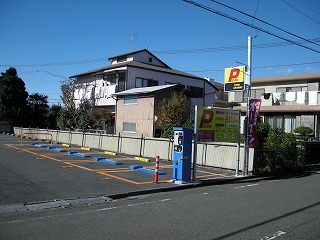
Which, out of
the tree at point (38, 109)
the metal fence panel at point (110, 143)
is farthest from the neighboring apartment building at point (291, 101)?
the tree at point (38, 109)

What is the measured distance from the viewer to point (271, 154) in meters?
14.8

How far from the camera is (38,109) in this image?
5006cm

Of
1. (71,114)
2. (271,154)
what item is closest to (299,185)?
(271,154)

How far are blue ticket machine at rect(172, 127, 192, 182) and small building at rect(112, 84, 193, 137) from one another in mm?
15556

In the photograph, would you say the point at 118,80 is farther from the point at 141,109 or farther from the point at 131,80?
the point at 141,109

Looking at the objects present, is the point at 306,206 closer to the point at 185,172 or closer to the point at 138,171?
the point at 185,172

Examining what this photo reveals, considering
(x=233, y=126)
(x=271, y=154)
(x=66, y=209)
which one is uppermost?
(x=233, y=126)

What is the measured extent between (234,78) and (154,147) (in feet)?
22.6

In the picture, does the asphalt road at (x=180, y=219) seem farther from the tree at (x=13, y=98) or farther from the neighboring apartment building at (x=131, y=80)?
the tree at (x=13, y=98)

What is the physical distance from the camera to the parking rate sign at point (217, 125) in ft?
38.7

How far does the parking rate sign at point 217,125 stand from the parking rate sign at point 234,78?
4.15 ft

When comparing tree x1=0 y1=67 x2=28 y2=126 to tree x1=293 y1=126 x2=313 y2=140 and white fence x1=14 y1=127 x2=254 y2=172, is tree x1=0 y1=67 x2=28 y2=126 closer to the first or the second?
white fence x1=14 y1=127 x2=254 y2=172

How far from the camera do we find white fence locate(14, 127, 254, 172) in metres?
14.6

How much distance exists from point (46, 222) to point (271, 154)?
11.6 meters
